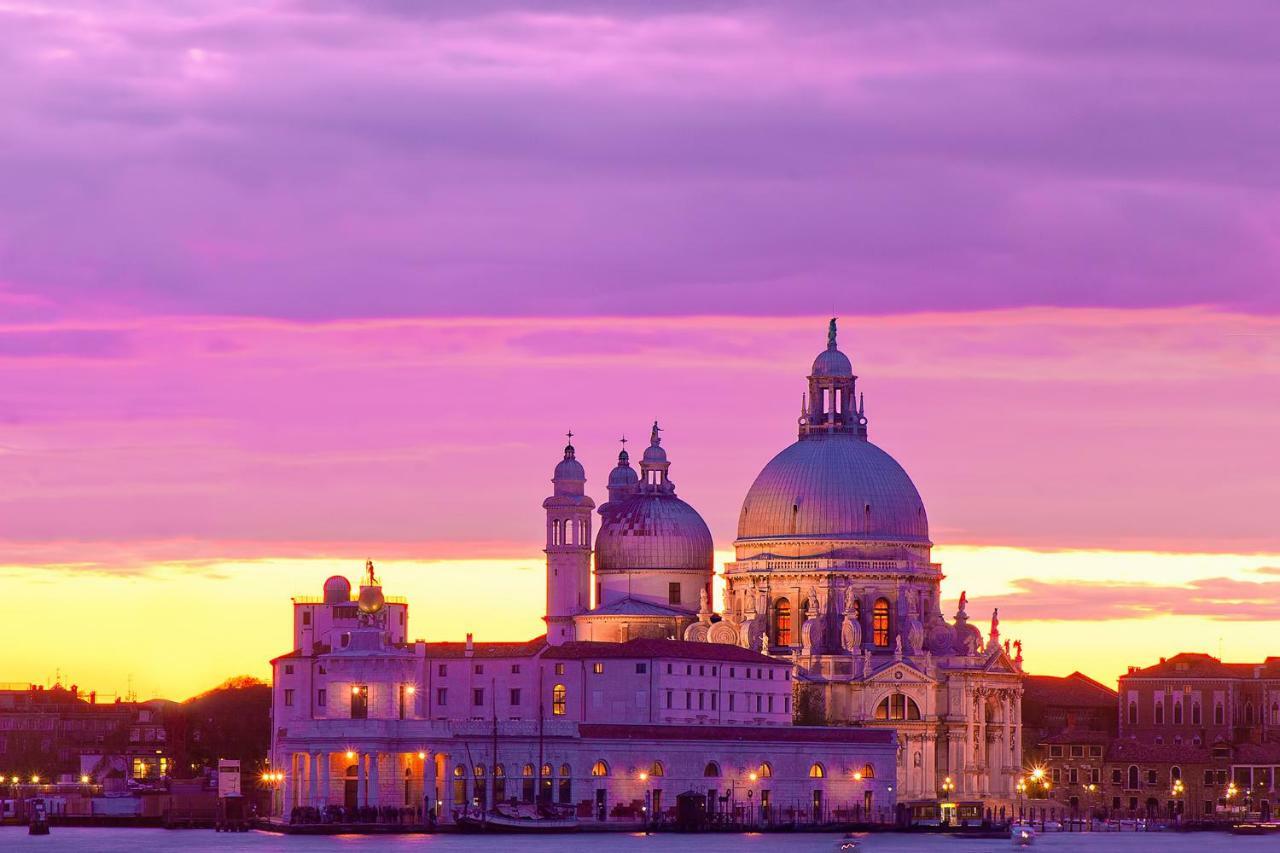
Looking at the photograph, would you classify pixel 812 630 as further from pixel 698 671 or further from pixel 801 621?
pixel 698 671

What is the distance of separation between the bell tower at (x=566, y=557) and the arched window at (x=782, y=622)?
824 cm

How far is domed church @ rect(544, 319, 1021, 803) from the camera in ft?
444

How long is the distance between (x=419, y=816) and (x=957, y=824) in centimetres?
2273

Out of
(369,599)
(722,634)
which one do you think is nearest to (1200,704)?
(722,634)

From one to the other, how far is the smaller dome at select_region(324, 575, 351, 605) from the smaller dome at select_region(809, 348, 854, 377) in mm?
22895

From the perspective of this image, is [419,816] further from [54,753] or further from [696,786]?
[54,753]

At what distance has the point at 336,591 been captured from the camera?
133m

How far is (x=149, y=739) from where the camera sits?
175 metres

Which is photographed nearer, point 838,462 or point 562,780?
point 562,780

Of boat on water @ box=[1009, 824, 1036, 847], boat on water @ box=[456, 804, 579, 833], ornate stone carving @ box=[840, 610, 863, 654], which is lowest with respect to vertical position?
boat on water @ box=[1009, 824, 1036, 847]

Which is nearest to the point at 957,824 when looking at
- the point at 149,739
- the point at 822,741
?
the point at 822,741

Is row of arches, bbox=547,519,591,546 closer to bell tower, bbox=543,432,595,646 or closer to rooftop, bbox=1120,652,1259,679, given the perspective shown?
bell tower, bbox=543,432,595,646

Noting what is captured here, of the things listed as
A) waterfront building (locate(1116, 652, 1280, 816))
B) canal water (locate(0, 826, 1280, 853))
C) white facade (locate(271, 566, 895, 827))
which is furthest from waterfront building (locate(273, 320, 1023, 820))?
waterfront building (locate(1116, 652, 1280, 816))

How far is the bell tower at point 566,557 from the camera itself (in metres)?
138
